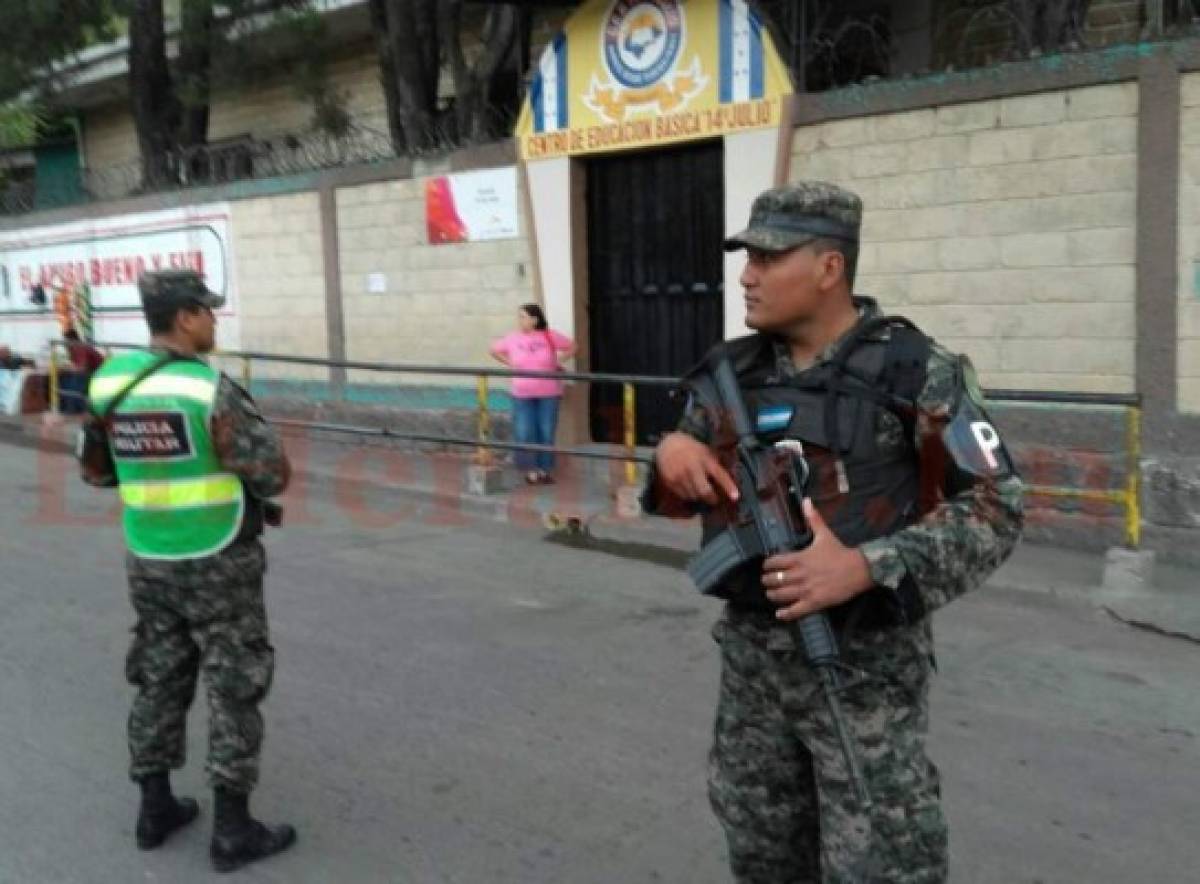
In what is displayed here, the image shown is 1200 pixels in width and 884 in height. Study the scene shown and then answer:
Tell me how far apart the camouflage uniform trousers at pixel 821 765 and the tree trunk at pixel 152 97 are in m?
13.5

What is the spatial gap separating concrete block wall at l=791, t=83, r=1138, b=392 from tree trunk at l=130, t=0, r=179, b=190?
31.0 feet

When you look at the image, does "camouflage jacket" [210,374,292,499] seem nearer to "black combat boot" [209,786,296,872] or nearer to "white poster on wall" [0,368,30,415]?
"black combat boot" [209,786,296,872]

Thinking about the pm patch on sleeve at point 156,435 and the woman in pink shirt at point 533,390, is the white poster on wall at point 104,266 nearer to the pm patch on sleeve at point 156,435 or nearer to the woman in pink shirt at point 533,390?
the woman in pink shirt at point 533,390

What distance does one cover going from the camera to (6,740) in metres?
4.38

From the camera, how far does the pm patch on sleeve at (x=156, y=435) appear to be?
3.37 meters

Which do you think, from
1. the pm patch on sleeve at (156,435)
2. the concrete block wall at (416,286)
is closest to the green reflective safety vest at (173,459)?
the pm patch on sleeve at (156,435)

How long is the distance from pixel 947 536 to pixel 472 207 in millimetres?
8656

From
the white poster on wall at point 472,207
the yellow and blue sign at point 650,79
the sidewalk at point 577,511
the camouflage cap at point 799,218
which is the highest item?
the yellow and blue sign at point 650,79

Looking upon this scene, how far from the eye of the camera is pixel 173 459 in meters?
3.39

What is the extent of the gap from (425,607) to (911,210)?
153 inches

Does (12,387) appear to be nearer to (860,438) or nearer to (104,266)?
(104,266)

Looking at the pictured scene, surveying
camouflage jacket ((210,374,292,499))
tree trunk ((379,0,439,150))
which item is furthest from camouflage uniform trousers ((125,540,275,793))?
tree trunk ((379,0,439,150))

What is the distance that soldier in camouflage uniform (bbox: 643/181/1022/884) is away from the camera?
7.03 ft

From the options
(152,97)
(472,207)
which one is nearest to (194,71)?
(152,97)
